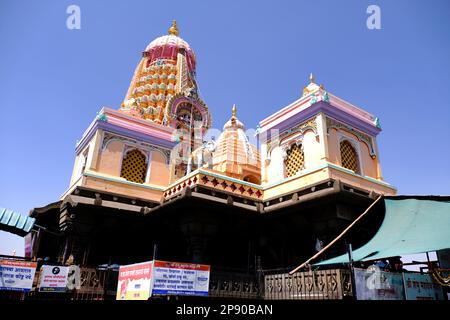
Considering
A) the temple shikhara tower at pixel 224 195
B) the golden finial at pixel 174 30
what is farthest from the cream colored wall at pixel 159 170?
the golden finial at pixel 174 30

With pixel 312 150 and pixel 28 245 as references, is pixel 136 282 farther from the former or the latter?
pixel 28 245

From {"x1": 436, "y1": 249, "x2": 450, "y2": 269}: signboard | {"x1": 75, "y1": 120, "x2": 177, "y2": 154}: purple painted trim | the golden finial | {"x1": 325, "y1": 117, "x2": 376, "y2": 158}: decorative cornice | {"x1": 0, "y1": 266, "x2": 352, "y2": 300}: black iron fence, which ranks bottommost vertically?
{"x1": 0, "y1": 266, "x2": 352, "y2": 300}: black iron fence

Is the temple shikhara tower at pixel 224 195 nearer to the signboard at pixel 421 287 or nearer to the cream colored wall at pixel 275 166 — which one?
the cream colored wall at pixel 275 166

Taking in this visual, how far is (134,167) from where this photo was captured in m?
15.4

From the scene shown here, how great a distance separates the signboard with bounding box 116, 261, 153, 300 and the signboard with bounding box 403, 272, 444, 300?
6144mm

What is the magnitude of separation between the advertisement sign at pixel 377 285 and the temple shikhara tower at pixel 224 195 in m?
3.10

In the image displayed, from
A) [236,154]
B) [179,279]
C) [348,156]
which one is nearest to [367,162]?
[348,156]

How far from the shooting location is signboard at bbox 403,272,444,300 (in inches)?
313

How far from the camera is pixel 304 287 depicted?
8.80 m

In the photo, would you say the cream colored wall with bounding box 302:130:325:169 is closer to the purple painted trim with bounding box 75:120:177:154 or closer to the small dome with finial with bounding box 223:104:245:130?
the purple painted trim with bounding box 75:120:177:154

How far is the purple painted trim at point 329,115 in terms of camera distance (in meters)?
12.9

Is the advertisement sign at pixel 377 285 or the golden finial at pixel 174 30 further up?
the golden finial at pixel 174 30

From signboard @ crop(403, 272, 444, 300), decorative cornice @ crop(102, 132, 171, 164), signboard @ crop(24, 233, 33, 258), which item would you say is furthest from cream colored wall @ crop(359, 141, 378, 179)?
signboard @ crop(24, 233, 33, 258)
